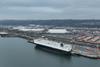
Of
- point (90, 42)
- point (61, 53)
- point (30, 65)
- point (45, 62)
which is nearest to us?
point (30, 65)

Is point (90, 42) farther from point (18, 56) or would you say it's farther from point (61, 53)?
point (18, 56)

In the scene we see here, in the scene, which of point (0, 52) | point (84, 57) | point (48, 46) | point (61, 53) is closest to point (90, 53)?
point (84, 57)

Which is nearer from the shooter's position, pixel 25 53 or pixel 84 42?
Result: pixel 25 53

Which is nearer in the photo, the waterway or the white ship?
the waterway

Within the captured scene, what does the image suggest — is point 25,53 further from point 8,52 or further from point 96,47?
point 96,47

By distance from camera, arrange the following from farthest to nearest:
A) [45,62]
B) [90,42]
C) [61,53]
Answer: [90,42] → [61,53] → [45,62]

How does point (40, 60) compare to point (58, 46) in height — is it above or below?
below

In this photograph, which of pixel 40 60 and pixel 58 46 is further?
pixel 58 46

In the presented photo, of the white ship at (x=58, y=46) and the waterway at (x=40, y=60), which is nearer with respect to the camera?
the waterway at (x=40, y=60)

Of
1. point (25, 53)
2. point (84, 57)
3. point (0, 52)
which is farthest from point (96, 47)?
point (0, 52)
